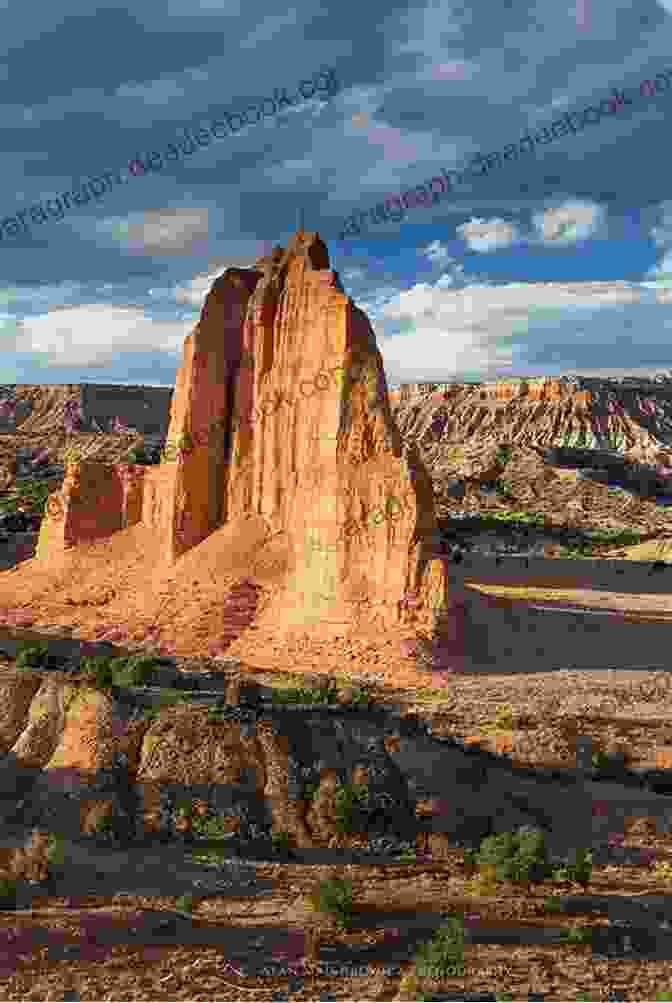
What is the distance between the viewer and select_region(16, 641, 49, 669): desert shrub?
2552 centimetres

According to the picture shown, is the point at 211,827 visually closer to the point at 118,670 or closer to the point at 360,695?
the point at 360,695

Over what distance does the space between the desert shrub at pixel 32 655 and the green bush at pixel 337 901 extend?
13.0m

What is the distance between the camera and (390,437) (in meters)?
30.0

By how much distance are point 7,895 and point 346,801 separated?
20.7ft

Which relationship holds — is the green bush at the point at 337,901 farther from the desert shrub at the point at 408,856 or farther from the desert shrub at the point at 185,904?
the desert shrub at the point at 408,856

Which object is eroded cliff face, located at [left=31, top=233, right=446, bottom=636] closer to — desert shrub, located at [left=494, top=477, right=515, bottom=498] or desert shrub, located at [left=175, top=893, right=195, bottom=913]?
desert shrub, located at [left=175, top=893, right=195, bottom=913]

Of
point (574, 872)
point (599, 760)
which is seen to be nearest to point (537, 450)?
point (599, 760)

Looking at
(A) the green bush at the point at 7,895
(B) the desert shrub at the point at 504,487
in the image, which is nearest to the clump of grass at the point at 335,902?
(A) the green bush at the point at 7,895

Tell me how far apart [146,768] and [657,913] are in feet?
31.8

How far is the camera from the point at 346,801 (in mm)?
17547

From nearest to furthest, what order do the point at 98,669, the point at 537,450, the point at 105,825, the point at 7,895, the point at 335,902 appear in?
the point at 335,902, the point at 7,895, the point at 105,825, the point at 98,669, the point at 537,450

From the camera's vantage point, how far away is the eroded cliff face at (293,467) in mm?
29047

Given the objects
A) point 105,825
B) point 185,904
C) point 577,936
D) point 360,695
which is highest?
point 360,695

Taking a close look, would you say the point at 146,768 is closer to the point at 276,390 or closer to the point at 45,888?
the point at 45,888
